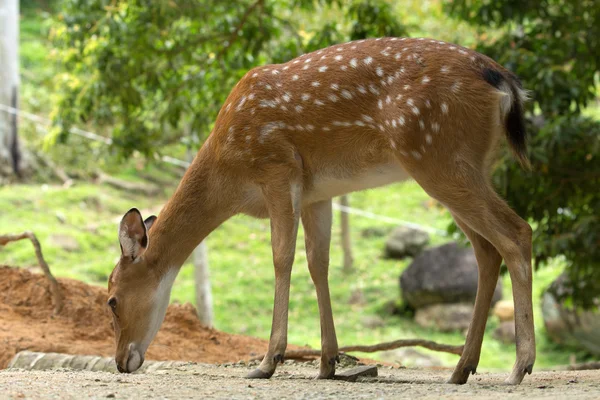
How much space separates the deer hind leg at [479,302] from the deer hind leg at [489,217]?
0.92 feet

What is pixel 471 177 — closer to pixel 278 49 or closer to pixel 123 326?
pixel 123 326

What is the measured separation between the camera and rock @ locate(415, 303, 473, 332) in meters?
14.2

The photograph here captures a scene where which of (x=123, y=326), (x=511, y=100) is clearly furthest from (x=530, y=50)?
(x=123, y=326)

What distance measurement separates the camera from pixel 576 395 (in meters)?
3.72

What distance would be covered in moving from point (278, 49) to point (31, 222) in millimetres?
7618

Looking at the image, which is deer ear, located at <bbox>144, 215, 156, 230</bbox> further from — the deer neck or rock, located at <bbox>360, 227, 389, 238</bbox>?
rock, located at <bbox>360, 227, 389, 238</bbox>

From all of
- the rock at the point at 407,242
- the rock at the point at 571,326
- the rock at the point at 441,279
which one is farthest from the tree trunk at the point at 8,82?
the rock at the point at 571,326

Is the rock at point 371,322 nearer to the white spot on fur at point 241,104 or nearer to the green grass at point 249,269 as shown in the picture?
the green grass at point 249,269

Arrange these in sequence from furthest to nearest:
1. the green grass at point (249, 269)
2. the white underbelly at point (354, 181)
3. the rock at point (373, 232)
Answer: the rock at point (373, 232), the green grass at point (249, 269), the white underbelly at point (354, 181)

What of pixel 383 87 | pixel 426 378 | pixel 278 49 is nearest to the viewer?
pixel 383 87

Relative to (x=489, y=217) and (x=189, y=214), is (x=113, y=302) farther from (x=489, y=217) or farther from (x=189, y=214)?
(x=489, y=217)

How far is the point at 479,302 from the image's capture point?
16.5ft

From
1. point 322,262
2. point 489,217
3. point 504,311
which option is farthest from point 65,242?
point 489,217

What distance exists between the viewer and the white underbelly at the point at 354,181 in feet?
17.0
